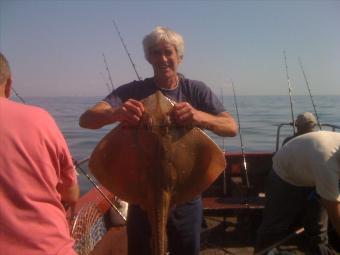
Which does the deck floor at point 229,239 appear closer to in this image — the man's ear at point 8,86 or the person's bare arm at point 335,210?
the person's bare arm at point 335,210

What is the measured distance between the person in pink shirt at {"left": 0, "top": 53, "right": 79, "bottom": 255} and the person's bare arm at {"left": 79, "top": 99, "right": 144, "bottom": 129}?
0.41 meters

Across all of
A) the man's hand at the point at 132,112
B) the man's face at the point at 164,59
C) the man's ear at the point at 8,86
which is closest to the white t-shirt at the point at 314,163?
the man's face at the point at 164,59

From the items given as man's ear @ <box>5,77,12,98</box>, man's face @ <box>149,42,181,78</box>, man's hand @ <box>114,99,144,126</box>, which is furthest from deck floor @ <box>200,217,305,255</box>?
man's ear @ <box>5,77,12,98</box>

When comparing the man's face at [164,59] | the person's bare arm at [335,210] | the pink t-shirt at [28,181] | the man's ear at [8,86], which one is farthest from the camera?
the person's bare arm at [335,210]

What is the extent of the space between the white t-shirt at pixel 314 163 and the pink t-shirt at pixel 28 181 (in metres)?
2.74

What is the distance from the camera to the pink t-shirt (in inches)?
80.6

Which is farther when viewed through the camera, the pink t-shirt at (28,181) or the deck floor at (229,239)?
the deck floor at (229,239)

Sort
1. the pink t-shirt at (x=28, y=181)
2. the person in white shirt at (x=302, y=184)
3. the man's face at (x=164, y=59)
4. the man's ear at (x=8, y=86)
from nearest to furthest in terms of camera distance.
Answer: the pink t-shirt at (x=28, y=181) → the man's ear at (x=8, y=86) → the man's face at (x=164, y=59) → the person in white shirt at (x=302, y=184)

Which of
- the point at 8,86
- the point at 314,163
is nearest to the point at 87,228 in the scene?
the point at 314,163

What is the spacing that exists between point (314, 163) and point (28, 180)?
2992 mm

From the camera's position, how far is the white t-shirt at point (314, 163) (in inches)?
156

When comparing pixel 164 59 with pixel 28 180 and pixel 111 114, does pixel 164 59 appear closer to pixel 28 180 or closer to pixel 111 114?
pixel 111 114

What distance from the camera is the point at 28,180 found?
2088mm

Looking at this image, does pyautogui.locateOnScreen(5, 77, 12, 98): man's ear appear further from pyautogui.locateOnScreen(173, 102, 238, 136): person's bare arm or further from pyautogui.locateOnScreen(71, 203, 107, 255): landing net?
pyautogui.locateOnScreen(71, 203, 107, 255): landing net
